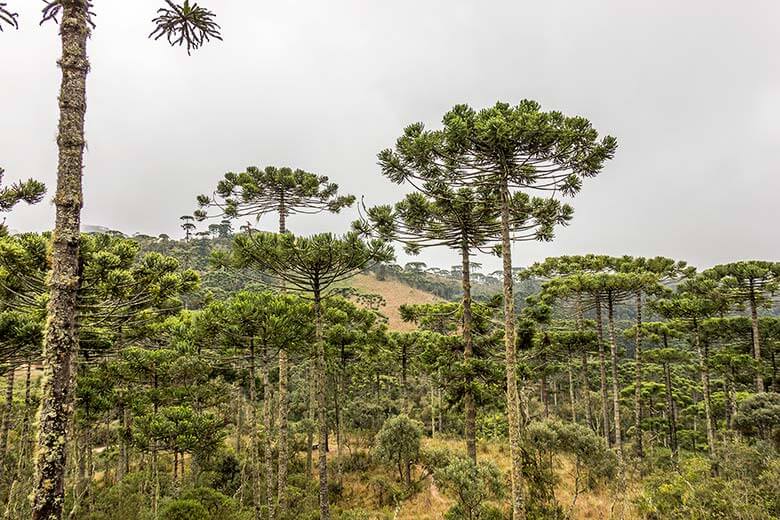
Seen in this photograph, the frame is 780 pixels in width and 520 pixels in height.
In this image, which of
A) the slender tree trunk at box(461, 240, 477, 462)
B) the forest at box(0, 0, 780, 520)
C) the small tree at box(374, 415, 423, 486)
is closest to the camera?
the forest at box(0, 0, 780, 520)

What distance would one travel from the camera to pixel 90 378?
45.2ft

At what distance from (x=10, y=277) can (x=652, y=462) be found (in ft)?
109

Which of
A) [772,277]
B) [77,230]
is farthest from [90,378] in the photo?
[772,277]

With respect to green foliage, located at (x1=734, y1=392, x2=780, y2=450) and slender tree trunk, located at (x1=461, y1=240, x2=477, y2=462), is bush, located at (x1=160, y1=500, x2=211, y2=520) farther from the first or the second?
green foliage, located at (x1=734, y1=392, x2=780, y2=450)

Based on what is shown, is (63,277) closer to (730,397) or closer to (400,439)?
(400,439)

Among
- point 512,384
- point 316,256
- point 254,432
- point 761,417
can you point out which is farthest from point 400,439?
Answer: point 761,417

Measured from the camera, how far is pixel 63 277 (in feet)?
12.8

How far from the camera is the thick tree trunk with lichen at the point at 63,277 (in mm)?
3500

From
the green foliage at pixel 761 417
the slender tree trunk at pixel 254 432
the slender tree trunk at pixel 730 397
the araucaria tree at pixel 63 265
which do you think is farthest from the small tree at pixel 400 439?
the slender tree trunk at pixel 730 397

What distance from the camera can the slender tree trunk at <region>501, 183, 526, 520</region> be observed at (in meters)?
8.38

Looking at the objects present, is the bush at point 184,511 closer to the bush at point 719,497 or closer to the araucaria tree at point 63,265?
the araucaria tree at point 63,265

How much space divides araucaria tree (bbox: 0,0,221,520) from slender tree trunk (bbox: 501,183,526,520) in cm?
735

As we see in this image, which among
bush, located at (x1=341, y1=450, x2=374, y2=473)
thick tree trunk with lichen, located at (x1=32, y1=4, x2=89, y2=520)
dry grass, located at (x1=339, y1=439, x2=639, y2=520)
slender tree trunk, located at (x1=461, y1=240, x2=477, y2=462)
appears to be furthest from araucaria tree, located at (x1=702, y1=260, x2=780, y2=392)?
thick tree trunk with lichen, located at (x1=32, y1=4, x2=89, y2=520)

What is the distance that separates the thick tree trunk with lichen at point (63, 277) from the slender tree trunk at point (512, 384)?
7350mm
